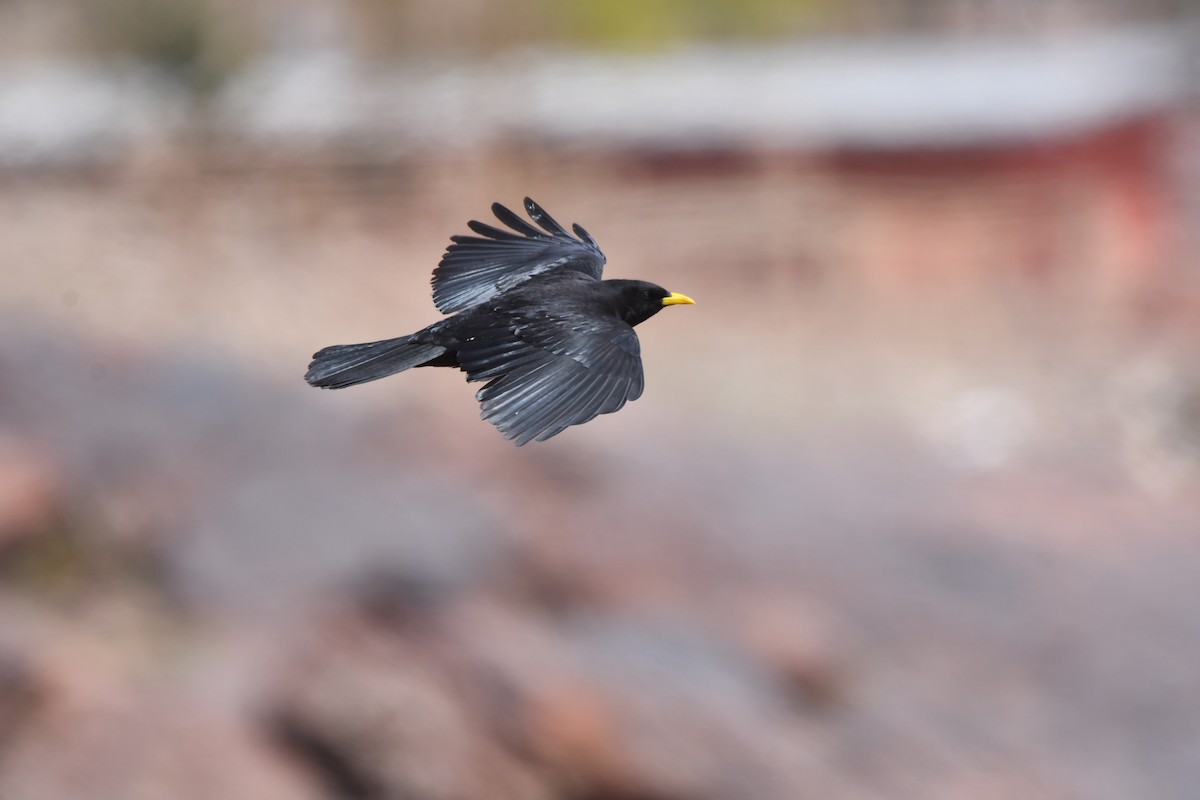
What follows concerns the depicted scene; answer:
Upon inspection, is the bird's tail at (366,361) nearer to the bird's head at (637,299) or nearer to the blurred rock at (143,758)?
the bird's head at (637,299)

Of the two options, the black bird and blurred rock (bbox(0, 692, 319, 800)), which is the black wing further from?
blurred rock (bbox(0, 692, 319, 800))

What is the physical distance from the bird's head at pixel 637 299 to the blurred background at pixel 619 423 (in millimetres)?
6024

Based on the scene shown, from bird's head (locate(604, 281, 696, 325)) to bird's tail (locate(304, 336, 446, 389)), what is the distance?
0.71 m

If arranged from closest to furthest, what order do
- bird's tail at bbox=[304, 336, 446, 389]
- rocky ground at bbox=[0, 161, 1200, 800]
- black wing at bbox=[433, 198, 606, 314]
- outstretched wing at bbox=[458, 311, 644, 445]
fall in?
outstretched wing at bbox=[458, 311, 644, 445] → bird's tail at bbox=[304, 336, 446, 389] → black wing at bbox=[433, 198, 606, 314] → rocky ground at bbox=[0, 161, 1200, 800]

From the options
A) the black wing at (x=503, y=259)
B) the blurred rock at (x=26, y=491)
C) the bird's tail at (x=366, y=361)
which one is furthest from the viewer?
the blurred rock at (x=26, y=491)

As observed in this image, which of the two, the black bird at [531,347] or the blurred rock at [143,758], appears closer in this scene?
the black bird at [531,347]

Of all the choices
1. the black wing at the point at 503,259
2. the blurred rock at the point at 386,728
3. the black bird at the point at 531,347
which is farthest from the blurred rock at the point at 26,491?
the black bird at the point at 531,347

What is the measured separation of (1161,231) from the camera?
2189 centimetres

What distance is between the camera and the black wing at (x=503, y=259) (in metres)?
5.70

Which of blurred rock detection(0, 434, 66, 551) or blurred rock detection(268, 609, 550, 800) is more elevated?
blurred rock detection(0, 434, 66, 551)

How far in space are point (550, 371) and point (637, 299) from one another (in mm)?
751

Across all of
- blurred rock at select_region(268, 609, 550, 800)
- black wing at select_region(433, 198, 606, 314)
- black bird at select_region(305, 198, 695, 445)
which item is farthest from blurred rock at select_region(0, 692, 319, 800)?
black bird at select_region(305, 198, 695, 445)

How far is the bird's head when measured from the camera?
18.0 ft

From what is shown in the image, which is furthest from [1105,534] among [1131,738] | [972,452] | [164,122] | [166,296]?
[164,122]
